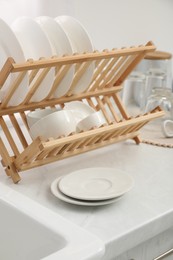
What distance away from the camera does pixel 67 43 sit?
1308 mm

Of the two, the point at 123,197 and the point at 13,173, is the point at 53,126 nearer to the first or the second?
the point at 13,173

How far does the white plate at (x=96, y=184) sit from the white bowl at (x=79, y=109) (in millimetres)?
210

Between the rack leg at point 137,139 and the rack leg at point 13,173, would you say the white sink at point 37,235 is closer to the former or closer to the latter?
the rack leg at point 13,173

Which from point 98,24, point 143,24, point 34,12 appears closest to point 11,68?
point 34,12

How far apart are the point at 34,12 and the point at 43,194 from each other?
0.78 meters

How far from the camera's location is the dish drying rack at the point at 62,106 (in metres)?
1.15

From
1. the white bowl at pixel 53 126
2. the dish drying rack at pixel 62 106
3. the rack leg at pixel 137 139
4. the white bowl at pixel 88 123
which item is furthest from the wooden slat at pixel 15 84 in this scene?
the rack leg at pixel 137 139

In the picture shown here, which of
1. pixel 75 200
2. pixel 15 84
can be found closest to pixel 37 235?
pixel 75 200

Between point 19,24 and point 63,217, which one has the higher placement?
point 19,24

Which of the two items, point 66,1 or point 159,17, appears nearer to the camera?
point 66,1

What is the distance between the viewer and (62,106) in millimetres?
1417

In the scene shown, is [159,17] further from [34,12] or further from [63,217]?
[63,217]

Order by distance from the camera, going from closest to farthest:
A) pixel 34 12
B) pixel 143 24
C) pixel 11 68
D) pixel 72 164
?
pixel 11 68 < pixel 72 164 < pixel 34 12 < pixel 143 24

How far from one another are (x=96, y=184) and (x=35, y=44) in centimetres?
40
